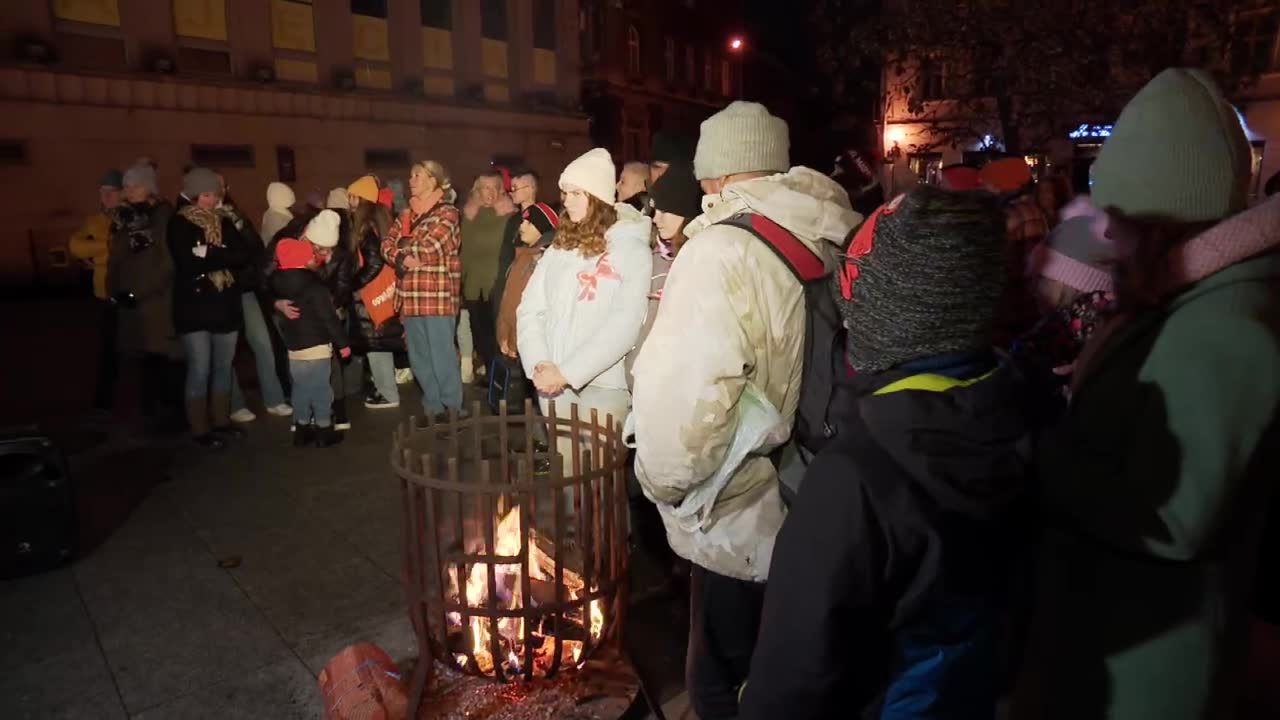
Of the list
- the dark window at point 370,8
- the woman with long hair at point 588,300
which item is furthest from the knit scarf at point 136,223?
the dark window at point 370,8

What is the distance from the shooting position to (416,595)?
101 inches

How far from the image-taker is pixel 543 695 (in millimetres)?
2840

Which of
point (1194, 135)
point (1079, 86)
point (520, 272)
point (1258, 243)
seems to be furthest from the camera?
point (1079, 86)

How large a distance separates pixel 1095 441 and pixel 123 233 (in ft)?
22.5

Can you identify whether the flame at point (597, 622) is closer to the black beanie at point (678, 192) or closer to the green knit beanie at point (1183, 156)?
the black beanie at point (678, 192)

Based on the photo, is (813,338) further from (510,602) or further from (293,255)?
A: (293,255)

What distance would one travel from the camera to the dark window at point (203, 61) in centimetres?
1686

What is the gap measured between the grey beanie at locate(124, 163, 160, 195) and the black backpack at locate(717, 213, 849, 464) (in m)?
5.75

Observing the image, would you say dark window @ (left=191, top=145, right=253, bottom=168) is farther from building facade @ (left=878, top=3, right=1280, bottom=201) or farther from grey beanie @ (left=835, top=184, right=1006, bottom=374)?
grey beanie @ (left=835, top=184, right=1006, bottom=374)

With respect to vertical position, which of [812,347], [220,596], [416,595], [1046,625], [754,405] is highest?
→ [812,347]

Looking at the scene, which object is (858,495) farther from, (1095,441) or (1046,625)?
(1046,625)

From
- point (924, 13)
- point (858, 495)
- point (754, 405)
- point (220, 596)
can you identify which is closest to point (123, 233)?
point (220, 596)

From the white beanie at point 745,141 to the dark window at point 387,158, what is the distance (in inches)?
757

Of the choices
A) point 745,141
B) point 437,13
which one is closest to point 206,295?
point 745,141
